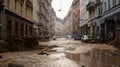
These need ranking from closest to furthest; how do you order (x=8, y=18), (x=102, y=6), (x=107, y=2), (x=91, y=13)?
(x=8, y=18)
(x=107, y=2)
(x=102, y=6)
(x=91, y=13)

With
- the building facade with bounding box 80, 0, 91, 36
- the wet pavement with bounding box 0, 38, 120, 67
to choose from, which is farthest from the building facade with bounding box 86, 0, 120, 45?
the wet pavement with bounding box 0, 38, 120, 67

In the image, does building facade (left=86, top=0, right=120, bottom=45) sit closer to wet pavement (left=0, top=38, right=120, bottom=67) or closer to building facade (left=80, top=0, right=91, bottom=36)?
building facade (left=80, top=0, right=91, bottom=36)

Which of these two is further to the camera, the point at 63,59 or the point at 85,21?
the point at 85,21

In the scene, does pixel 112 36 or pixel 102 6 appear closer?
pixel 112 36

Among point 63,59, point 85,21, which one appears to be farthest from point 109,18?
point 85,21

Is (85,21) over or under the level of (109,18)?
over

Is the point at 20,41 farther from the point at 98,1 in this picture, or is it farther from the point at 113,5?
the point at 98,1

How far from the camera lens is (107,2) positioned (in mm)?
35188

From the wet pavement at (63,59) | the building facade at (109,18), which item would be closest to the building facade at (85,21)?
the building facade at (109,18)

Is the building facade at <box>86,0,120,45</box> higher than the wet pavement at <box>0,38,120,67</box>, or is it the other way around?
the building facade at <box>86,0,120,45</box>

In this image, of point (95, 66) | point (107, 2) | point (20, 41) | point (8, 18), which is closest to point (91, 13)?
point (107, 2)

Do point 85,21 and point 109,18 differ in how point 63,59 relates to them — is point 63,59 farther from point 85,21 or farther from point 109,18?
point 85,21

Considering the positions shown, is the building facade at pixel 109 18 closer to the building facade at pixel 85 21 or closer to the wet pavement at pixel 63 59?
the building facade at pixel 85 21

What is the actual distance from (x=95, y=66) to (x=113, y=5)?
81.6ft
